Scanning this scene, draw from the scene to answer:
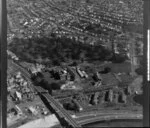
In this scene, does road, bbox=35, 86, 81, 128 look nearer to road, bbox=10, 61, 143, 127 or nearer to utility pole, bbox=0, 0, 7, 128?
road, bbox=10, 61, 143, 127

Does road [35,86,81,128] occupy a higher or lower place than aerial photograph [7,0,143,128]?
lower

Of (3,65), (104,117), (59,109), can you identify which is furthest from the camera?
(3,65)

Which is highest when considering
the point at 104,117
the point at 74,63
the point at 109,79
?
the point at 74,63

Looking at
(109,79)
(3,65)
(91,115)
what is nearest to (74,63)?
(109,79)

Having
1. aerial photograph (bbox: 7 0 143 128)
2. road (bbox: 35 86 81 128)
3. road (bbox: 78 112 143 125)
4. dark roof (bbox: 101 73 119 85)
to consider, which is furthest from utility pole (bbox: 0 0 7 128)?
dark roof (bbox: 101 73 119 85)

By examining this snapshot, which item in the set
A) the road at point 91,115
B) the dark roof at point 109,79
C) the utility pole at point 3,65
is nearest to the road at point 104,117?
the road at point 91,115

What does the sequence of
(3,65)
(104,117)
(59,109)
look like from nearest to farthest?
(104,117) → (59,109) → (3,65)

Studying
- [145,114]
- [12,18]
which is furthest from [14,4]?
[145,114]

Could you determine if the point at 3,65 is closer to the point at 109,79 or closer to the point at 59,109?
the point at 59,109

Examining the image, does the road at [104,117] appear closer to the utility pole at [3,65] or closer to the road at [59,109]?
the road at [59,109]
